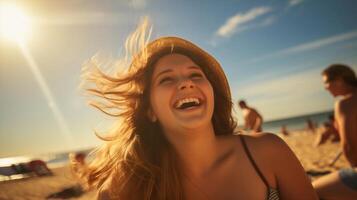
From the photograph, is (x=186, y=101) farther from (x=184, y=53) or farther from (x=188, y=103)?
(x=184, y=53)

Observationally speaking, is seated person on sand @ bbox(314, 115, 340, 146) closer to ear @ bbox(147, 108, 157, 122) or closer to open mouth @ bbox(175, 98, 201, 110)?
ear @ bbox(147, 108, 157, 122)

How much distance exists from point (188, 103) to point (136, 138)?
75 centimetres

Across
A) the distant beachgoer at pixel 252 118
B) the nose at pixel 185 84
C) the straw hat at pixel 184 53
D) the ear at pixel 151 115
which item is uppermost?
the straw hat at pixel 184 53

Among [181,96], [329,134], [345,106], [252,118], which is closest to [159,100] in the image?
[181,96]

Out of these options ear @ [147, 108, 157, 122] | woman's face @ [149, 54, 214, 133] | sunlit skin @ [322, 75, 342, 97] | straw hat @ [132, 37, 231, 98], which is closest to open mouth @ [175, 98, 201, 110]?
woman's face @ [149, 54, 214, 133]

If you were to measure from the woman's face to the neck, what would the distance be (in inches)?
2.8

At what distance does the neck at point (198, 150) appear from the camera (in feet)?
8.50

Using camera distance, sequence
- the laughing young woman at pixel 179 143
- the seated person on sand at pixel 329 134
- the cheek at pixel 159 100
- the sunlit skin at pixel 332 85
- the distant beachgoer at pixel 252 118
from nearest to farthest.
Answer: the laughing young woman at pixel 179 143 → the cheek at pixel 159 100 → the sunlit skin at pixel 332 85 → the distant beachgoer at pixel 252 118 → the seated person on sand at pixel 329 134

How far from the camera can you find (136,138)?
9.86 feet

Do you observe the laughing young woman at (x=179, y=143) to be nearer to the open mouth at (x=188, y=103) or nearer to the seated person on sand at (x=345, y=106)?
the open mouth at (x=188, y=103)

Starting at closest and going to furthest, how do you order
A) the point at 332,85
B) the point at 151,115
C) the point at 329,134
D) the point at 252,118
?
the point at 151,115, the point at 332,85, the point at 252,118, the point at 329,134

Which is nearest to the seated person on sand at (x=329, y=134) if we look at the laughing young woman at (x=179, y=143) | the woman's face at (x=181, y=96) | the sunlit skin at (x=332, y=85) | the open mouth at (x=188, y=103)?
the sunlit skin at (x=332, y=85)

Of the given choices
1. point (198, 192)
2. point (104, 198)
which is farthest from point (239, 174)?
point (104, 198)

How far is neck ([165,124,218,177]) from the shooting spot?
2.59 metres
